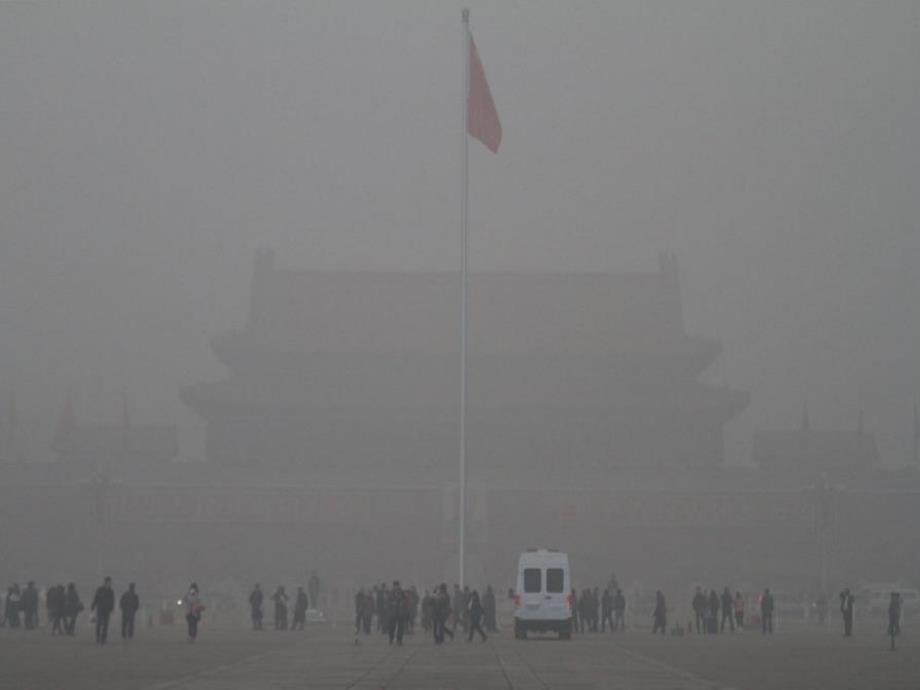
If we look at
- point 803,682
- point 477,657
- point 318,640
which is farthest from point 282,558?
point 803,682

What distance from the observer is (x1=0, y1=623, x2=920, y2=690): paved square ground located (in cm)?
2284

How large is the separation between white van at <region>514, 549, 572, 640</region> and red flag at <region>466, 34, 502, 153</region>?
8.12 metres

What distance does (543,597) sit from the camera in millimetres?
36781

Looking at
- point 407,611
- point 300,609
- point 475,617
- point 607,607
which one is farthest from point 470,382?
point 475,617

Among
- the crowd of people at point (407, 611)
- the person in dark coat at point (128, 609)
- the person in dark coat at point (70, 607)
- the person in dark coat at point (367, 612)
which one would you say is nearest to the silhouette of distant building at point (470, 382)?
the crowd of people at point (407, 611)

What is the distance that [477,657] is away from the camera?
2872cm

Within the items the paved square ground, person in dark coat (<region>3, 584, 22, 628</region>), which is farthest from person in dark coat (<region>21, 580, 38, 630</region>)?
the paved square ground

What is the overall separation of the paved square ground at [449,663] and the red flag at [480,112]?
949 cm

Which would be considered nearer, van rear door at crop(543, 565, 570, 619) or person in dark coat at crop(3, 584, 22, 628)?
van rear door at crop(543, 565, 570, 619)

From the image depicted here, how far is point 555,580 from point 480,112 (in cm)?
908

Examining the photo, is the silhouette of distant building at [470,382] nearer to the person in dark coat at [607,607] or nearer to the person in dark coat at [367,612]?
the person in dark coat at [607,607]

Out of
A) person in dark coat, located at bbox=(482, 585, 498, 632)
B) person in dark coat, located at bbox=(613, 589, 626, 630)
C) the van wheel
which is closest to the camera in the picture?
the van wheel

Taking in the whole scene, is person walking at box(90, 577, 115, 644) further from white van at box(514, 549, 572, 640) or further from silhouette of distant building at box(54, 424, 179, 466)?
silhouette of distant building at box(54, 424, 179, 466)

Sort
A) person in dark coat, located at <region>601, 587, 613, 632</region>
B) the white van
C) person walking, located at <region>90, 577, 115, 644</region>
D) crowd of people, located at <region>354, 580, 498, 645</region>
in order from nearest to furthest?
person walking, located at <region>90, 577, 115, 644</region>
crowd of people, located at <region>354, 580, 498, 645</region>
the white van
person in dark coat, located at <region>601, 587, 613, 632</region>
